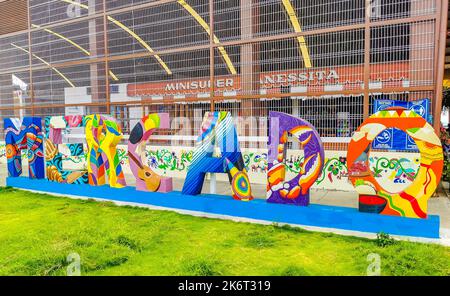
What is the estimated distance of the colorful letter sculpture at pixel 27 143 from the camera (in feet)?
28.5

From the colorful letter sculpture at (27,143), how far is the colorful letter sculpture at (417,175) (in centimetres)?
722

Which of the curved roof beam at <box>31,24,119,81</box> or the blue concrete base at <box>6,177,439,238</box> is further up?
the curved roof beam at <box>31,24,119,81</box>

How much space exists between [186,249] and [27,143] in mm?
6082

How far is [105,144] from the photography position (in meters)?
7.46

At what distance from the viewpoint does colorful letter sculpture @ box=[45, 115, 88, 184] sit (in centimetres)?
817

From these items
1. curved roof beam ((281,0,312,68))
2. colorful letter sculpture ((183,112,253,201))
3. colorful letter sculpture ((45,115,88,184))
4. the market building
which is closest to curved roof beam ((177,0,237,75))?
the market building

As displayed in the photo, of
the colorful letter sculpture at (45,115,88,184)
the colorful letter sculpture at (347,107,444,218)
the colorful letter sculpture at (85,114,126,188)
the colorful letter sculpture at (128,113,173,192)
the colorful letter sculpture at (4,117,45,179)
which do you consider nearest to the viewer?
the colorful letter sculpture at (347,107,444,218)

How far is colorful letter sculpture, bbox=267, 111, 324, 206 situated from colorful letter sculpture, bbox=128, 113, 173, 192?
7.56 ft

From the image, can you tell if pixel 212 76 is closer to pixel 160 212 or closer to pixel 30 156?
pixel 160 212

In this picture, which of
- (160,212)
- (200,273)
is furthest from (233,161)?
(200,273)

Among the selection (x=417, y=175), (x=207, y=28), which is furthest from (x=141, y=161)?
(x=417, y=175)

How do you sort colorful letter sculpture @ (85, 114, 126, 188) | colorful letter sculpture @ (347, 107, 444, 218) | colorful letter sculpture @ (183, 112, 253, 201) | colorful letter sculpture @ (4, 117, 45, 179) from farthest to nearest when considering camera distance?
colorful letter sculpture @ (4, 117, 45, 179) → colorful letter sculpture @ (85, 114, 126, 188) → colorful letter sculpture @ (183, 112, 253, 201) → colorful letter sculpture @ (347, 107, 444, 218)

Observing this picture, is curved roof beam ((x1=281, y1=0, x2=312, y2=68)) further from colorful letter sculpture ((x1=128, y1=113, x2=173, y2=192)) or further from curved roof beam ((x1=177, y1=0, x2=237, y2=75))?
colorful letter sculpture ((x1=128, y1=113, x2=173, y2=192))

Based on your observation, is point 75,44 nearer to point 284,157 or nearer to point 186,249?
point 284,157
